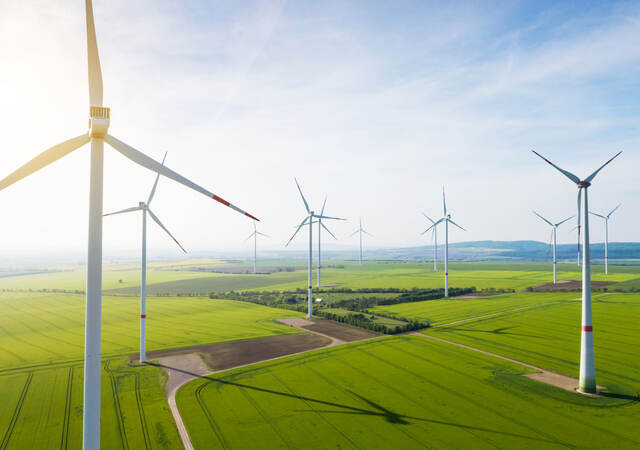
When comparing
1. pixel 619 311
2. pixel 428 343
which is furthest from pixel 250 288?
pixel 619 311

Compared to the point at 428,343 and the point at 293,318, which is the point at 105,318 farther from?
the point at 428,343

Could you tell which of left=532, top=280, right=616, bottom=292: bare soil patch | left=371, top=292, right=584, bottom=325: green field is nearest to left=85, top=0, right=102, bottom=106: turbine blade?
left=371, top=292, right=584, bottom=325: green field

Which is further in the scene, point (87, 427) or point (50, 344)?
point (50, 344)


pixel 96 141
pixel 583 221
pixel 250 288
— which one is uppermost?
pixel 96 141

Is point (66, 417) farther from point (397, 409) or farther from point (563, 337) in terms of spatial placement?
point (563, 337)

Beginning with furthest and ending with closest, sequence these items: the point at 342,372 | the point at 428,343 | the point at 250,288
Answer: the point at 250,288 → the point at 428,343 → the point at 342,372

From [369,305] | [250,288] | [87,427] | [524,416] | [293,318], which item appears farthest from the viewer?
[250,288]

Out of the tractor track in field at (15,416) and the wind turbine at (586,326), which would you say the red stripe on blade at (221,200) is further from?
the wind turbine at (586,326)
